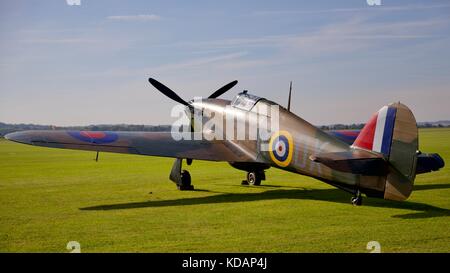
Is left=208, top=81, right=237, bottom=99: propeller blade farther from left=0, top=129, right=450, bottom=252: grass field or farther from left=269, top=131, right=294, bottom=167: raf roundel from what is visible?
left=269, top=131, right=294, bottom=167: raf roundel

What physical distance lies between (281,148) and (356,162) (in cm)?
266

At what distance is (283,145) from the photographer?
39.8 feet

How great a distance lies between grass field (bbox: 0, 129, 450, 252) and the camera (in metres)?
7.55

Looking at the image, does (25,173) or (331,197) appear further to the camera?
(25,173)

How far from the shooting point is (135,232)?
8.47 meters

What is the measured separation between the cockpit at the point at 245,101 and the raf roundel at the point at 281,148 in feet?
5.94

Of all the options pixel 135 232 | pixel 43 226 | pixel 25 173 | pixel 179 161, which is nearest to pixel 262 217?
pixel 135 232

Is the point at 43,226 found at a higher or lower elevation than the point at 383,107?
lower

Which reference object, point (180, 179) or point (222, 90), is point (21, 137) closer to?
point (180, 179)

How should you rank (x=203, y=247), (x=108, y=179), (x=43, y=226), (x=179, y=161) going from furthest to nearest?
(x=108, y=179), (x=179, y=161), (x=43, y=226), (x=203, y=247)

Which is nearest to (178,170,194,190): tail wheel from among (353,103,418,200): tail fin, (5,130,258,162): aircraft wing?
(5,130,258,162): aircraft wing

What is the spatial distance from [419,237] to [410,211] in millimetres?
2568

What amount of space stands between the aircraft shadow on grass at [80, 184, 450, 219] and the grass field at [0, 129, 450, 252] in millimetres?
22

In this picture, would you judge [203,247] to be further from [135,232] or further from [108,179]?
[108,179]
